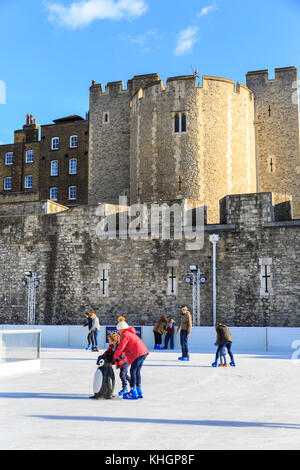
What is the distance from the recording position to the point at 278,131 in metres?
31.1

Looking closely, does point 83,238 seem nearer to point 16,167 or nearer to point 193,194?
point 193,194

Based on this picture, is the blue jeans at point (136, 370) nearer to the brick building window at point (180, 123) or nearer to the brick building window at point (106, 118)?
the brick building window at point (180, 123)

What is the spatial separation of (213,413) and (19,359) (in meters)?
6.02

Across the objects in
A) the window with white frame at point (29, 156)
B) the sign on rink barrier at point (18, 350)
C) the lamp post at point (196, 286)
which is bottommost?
the sign on rink barrier at point (18, 350)

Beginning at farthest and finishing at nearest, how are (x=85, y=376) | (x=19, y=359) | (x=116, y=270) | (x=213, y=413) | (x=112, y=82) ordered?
(x=112, y=82), (x=116, y=270), (x=19, y=359), (x=85, y=376), (x=213, y=413)

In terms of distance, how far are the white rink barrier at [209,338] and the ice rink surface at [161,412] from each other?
5.08 metres

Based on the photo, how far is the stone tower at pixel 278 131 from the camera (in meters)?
30.7

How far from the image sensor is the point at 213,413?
647cm

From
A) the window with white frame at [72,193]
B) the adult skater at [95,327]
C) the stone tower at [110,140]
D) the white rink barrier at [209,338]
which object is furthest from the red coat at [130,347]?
the window with white frame at [72,193]

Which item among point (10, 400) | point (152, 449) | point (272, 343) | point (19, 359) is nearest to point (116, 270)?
point (272, 343)

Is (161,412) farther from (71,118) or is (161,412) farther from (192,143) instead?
(71,118)

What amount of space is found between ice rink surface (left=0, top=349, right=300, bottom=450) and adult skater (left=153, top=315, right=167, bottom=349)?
6.13m

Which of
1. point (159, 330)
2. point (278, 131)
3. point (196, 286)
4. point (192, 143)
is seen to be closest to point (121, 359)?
point (159, 330)

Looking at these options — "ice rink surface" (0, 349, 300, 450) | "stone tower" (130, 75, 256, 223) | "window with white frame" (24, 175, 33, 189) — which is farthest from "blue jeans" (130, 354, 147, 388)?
"window with white frame" (24, 175, 33, 189)
